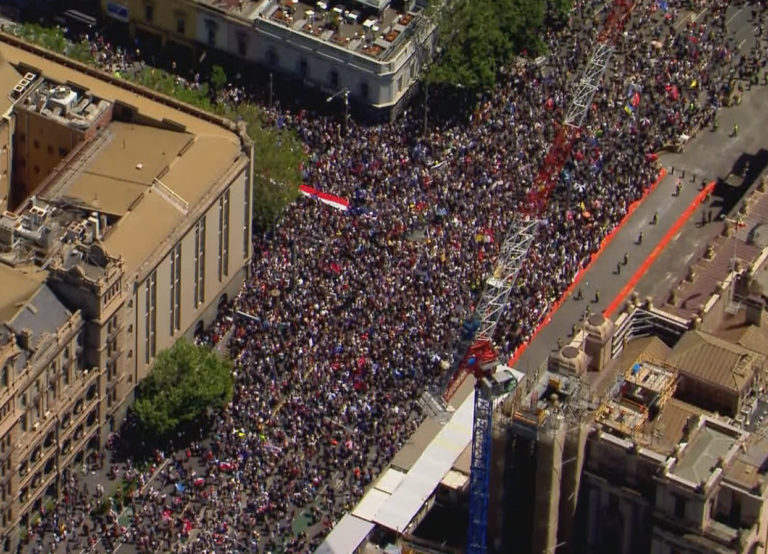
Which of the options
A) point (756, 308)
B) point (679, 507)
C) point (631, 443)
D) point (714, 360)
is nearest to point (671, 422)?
point (714, 360)

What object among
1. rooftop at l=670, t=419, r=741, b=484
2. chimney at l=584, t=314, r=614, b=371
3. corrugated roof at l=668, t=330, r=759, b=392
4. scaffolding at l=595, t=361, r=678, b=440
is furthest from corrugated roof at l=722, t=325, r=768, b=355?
rooftop at l=670, t=419, r=741, b=484

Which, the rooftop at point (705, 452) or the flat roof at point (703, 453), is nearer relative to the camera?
the rooftop at point (705, 452)

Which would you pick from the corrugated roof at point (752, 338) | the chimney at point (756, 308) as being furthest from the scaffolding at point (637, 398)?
the chimney at point (756, 308)

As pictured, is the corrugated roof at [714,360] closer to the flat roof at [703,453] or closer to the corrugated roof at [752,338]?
the corrugated roof at [752,338]

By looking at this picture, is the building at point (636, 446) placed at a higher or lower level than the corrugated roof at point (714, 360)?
lower

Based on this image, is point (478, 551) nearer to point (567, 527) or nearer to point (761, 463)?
point (567, 527)
